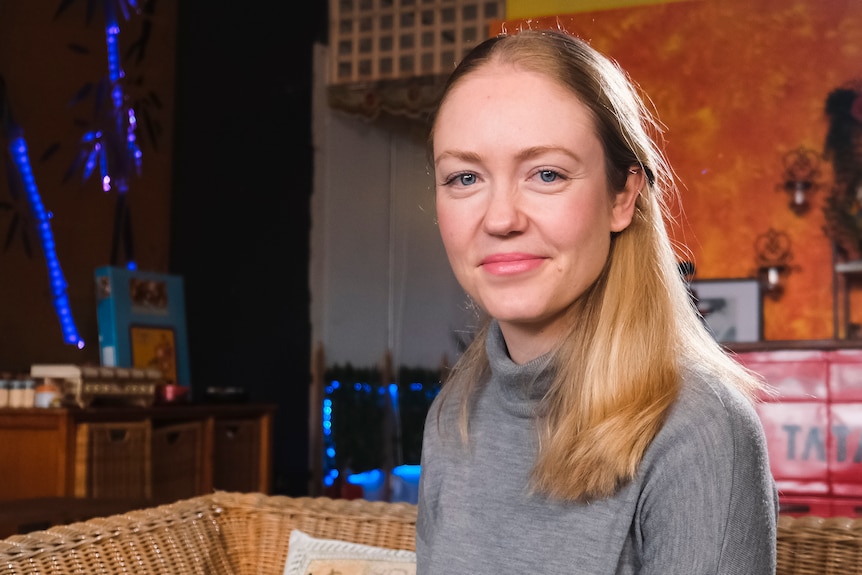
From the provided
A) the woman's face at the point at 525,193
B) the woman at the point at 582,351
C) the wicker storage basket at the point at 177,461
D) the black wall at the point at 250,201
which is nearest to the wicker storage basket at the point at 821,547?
the woman at the point at 582,351

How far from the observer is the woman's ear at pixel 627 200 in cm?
117

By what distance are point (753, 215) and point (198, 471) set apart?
2659 millimetres

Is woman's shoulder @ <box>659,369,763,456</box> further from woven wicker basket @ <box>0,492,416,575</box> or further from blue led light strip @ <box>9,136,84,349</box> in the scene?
blue led light strip @ <box>9,136,84,349</box>

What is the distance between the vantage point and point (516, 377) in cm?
122

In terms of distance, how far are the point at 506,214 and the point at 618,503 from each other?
34cm

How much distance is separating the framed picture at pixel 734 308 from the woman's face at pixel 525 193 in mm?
3455

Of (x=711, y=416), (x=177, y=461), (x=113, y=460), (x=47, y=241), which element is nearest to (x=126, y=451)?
(x=113, y=460)

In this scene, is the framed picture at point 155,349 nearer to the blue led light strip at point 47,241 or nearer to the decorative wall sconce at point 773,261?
the blue led light strip at point 47,241

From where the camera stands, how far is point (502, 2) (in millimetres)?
5895

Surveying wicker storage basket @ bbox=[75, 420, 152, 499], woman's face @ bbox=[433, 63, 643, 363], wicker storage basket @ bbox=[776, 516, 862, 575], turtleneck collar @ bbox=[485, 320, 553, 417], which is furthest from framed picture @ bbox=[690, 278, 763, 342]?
woman's face @ bbox=[433, 63, 643, 363]

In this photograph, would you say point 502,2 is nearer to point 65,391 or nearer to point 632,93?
point 65,391

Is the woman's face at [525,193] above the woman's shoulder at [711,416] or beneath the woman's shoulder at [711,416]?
above

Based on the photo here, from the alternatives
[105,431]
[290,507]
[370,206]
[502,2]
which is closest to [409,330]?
[370,206]

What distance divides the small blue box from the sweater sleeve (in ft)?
11.1
